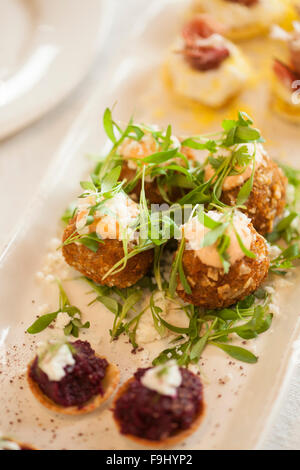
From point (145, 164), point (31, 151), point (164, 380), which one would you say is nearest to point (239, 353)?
point (164, 380)

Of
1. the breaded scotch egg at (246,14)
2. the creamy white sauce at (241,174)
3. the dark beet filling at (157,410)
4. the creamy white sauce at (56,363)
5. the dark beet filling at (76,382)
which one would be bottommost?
the dark beet filling at (157,410)

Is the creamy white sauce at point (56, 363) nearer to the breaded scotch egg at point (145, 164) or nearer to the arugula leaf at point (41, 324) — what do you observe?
the arugula leaf at point (41, 324)

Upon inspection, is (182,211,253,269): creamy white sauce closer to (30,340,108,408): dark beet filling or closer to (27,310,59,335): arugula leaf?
(30,340,108,408): dark beet filling

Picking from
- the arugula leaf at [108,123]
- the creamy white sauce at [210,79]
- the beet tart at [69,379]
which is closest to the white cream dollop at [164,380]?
the beet tart at [69,379]

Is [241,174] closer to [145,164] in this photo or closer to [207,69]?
[145,164]

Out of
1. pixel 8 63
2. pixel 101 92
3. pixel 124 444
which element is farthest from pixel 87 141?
pixel 124 444

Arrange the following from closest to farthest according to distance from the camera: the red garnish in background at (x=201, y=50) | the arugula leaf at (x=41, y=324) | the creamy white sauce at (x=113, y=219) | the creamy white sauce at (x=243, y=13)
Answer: the creamy white sauce at (x=113, y=219) → the arugula leaf at (x=41, y=324) → the red garnish in background at (x=201, y=50) → the creamy white sauce at (x=243, y=13)
